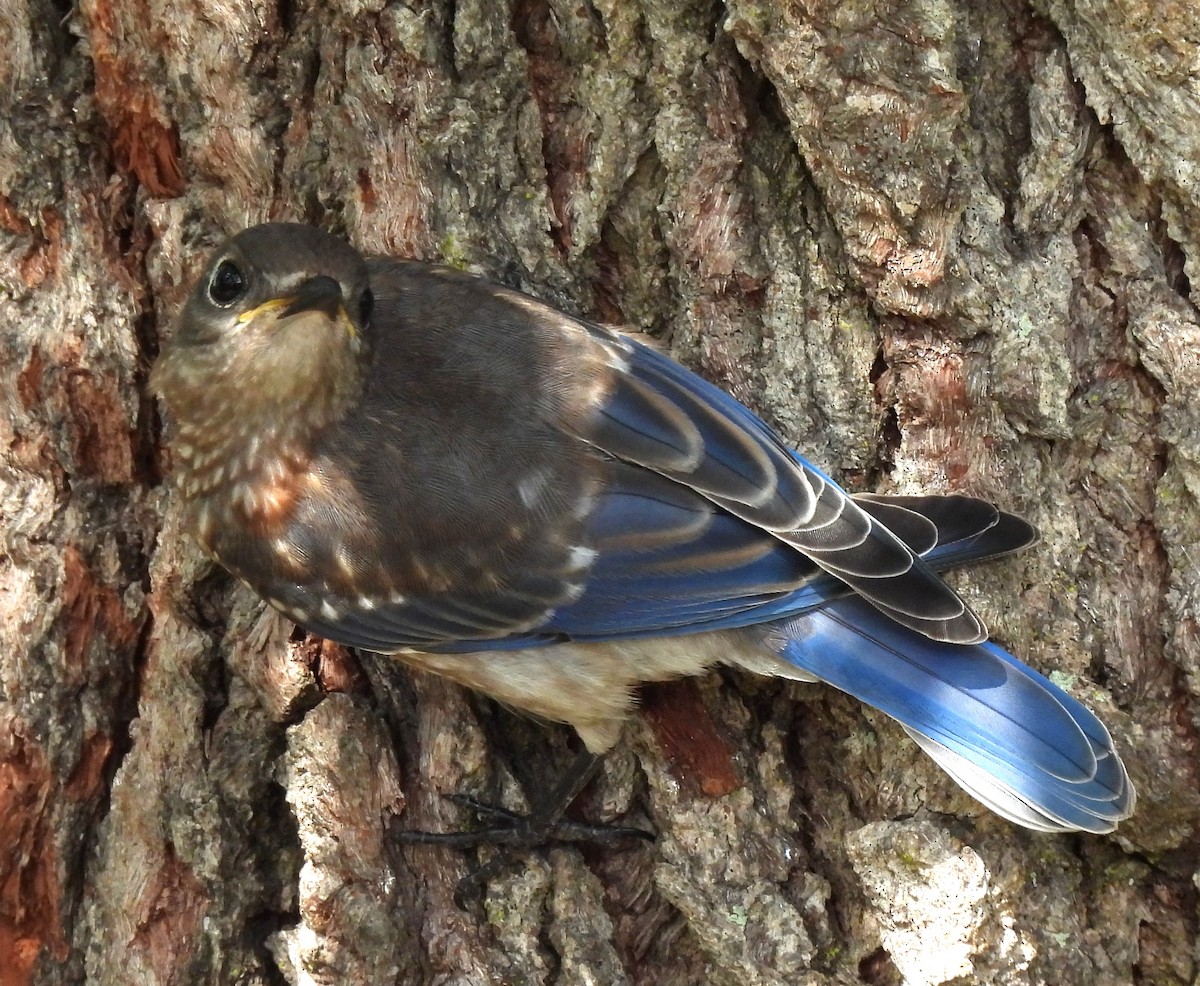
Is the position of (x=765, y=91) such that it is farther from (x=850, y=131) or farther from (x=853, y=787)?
(x=853, y=787)

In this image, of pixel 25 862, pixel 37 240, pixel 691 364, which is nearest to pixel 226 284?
pixel 37 240

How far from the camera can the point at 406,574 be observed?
9.86 ft

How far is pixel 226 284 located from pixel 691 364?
3.81 ft

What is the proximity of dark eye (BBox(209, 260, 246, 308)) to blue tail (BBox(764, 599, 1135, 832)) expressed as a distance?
1.60m

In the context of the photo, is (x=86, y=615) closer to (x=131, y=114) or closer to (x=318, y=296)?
(x=318, y=296)

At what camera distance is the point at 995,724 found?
107 inches

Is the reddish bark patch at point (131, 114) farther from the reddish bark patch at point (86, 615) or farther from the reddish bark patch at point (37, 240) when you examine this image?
the reddish bark patch at point (86, 615)

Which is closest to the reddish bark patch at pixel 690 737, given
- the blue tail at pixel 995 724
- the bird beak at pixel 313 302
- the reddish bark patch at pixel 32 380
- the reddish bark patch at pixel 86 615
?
the blue tail at pixel 995 724

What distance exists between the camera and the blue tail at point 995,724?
2615 mm

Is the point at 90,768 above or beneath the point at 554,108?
beneath

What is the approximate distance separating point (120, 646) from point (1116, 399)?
8.17 ft

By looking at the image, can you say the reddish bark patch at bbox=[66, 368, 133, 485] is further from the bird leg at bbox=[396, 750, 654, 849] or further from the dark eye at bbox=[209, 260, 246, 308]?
the bird leg at bbox=[396, 750, 654, 849]

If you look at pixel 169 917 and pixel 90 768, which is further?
pixel 90 768

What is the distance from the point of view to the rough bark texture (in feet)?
8.79
